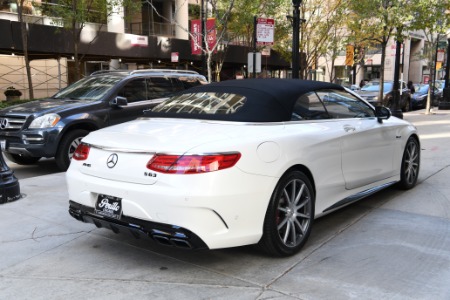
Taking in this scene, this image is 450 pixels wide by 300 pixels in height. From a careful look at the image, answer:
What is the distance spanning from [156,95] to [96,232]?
5.07 m

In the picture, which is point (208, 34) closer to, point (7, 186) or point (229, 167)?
point (7, 186)

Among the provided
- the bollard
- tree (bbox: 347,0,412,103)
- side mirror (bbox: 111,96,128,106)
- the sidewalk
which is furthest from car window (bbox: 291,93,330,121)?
tree (bbox: 347,0,412,103)

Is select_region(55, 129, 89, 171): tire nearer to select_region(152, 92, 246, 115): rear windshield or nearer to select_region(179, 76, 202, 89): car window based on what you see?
select_region(179, 76, 202, 89): car window

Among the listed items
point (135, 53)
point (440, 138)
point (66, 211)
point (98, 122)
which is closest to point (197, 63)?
point (135, 53)

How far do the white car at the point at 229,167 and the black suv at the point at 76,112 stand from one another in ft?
11.7

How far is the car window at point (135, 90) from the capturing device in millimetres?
8891

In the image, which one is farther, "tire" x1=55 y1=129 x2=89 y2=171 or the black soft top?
"tire" x1=55 y1=129 x2=89 y2=171

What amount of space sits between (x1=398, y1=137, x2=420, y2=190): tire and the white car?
1213mm

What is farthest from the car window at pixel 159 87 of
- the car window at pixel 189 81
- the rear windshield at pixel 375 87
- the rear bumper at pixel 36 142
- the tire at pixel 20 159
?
the rear windshield at pixel 375 87

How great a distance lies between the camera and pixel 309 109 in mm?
4613

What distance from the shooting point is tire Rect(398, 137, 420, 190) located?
241 inches

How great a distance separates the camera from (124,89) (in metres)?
8.87

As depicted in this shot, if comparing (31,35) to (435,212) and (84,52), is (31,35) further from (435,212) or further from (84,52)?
(435,212)

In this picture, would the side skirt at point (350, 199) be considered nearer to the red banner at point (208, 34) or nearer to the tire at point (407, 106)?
the red banner at point (208, 34)
